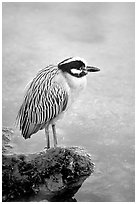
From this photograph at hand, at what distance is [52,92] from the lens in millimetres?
4430

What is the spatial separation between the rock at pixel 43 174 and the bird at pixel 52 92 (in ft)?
1.01

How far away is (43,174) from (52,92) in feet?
2.39

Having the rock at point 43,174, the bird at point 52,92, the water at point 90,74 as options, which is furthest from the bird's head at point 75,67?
the water at point 90,74

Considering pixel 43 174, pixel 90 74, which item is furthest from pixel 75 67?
pixel 90 74

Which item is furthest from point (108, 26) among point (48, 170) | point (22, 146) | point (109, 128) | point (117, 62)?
point (48, 170)

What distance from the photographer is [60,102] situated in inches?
175

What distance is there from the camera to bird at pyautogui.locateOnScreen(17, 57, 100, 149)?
439cm

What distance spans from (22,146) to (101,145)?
795 mm

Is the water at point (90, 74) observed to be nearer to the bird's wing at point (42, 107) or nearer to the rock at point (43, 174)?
the rock at point (43, 174)

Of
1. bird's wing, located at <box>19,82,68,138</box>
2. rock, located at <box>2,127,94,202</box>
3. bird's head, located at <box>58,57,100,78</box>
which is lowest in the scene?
rock, located at <box>2,127,94,202</box>

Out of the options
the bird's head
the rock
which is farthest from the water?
the bird's head

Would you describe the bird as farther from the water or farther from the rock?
the water

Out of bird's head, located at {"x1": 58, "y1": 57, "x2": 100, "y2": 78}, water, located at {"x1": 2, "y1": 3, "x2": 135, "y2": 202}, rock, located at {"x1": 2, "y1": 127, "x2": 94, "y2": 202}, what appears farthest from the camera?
water, located at {"x1": 2, "y1": 3, "x2": 135, "y2": 202}

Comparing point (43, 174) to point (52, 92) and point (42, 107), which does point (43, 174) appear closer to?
point (42, 107)
